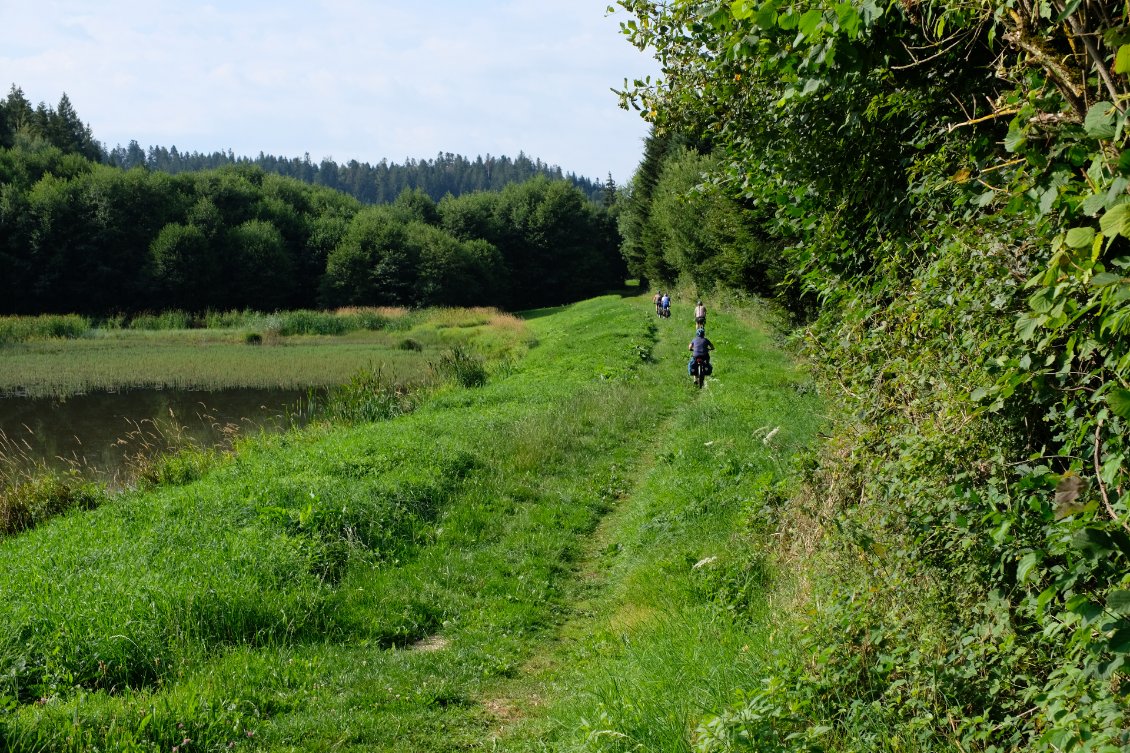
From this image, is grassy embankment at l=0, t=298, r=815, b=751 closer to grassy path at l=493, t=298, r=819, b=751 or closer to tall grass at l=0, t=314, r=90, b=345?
grassy path at l=493, t=298, r=819, b=751

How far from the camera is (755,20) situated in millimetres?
3342

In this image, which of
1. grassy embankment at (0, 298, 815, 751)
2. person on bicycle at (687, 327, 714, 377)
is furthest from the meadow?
grassy embankment at (0, 298, 815, 751)


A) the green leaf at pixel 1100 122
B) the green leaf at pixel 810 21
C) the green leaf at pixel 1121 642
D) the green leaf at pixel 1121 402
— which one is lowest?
the green leaf at pixel 1121 642

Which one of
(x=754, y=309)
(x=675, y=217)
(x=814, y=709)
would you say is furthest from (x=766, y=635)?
(x=675, y=217)

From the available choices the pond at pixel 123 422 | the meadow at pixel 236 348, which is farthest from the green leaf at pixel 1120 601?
the meadow at pixel 236 348

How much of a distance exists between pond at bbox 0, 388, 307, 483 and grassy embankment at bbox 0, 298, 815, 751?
5.19 meters

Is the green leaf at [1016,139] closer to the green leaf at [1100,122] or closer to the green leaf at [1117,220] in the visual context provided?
the green leaf at [1100,122]

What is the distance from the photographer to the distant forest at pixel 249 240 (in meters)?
57.8

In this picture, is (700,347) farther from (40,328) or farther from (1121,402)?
(40,328)

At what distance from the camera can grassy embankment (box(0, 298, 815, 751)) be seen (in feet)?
17.9

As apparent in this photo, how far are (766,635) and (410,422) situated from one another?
35.6ft

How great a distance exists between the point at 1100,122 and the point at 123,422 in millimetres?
22751

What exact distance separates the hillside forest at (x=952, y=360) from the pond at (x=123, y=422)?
12597 millimetres

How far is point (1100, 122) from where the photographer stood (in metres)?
2.25
